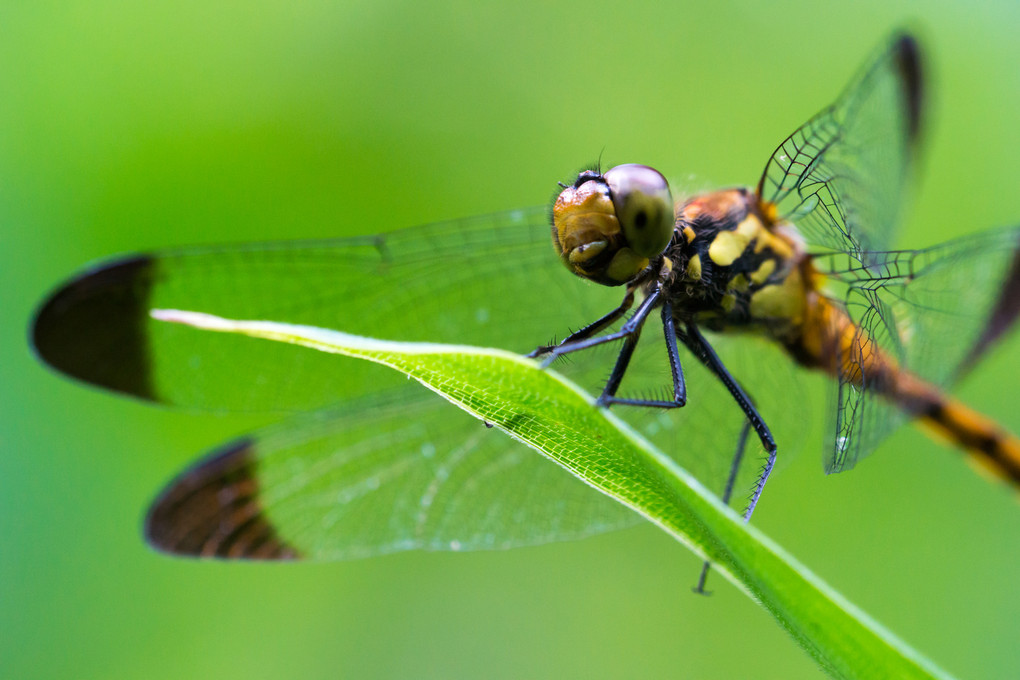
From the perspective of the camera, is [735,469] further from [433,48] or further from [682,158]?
[433,48]

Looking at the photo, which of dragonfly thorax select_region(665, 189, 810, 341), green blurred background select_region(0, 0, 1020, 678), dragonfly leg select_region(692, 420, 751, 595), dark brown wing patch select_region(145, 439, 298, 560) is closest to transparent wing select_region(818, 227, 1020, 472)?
dragonfly thorax select_region(665, 189, 810, 341)

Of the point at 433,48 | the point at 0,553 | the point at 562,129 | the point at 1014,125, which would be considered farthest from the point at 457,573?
the point at 1014,125

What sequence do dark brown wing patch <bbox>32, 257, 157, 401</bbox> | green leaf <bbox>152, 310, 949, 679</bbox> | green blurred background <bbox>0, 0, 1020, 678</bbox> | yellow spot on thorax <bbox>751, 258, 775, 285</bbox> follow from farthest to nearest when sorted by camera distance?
green blurred background <bbox>0, 0, 1020, 678</bbox> → yellow spot on thorax <bbox>751, 258, 775, 285</bbox> → dark brown wing patch <bbox>32, 257, 157, 401</bbox> → green leaf <bbox>152, 310, 949, 679</bbox>

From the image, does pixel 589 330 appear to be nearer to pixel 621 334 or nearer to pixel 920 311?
pixel 621 334

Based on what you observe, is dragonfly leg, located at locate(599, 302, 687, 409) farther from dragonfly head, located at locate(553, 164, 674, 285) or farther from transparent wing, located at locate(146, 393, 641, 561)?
transparent wing, located at locate(146, 393, 641, 561)

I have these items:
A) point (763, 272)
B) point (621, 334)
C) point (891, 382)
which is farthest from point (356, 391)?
point (891, 382)

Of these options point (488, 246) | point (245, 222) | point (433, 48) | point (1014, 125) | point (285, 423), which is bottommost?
point (285, 423)
